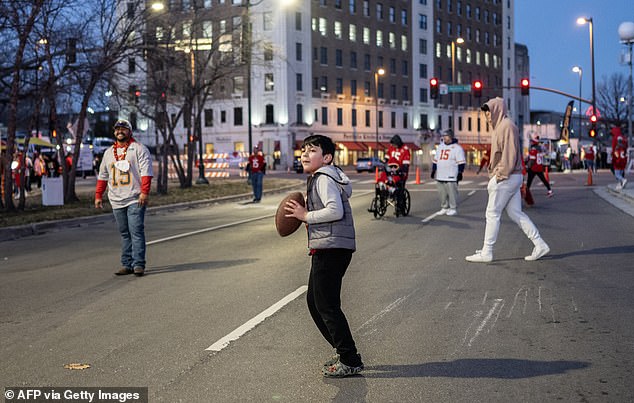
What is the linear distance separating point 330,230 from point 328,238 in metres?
0.05

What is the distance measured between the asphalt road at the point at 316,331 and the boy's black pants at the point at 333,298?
196 millimetres

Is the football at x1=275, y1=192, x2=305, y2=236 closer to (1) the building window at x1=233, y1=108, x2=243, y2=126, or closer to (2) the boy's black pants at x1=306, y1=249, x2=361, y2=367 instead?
(2) the boy's black pants at x1=306, y1=249, x2=361, y2=367

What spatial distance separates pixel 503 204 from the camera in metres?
9.88

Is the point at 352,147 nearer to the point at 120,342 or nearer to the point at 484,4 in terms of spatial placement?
the point at 484,4

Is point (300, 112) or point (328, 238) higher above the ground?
point (300, 112)

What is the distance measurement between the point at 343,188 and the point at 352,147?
74.1 meters

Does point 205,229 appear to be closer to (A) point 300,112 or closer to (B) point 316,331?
(B) point 316,331

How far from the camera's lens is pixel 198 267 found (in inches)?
402

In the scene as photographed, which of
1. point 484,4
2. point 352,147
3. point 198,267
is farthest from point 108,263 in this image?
point 484,4

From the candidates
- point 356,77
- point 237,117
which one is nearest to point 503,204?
point 237,117

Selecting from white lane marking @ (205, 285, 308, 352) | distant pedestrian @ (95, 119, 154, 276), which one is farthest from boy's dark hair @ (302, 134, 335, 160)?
distant pedestrian @ (95, 119, 154, 276)

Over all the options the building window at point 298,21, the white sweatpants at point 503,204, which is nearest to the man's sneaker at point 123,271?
the white sweatpants at point 503,204
